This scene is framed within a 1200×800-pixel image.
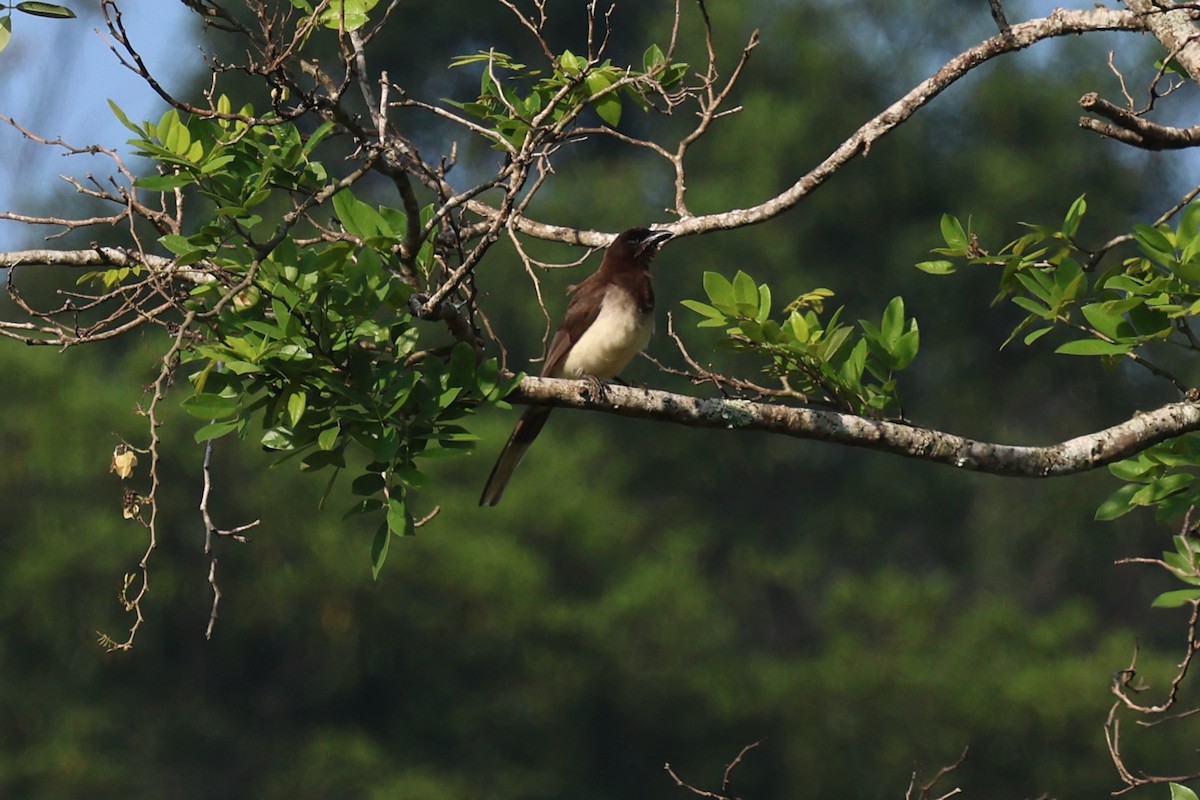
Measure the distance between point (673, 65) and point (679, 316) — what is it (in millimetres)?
20200

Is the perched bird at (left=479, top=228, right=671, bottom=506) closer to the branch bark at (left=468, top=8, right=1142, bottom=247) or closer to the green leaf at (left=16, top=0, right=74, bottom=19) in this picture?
the branch bark at (left=468, top=8, right=1142, bottom=247)

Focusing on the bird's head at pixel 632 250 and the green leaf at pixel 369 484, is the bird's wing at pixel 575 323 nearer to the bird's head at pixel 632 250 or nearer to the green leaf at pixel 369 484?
the bird's head at pixel 632 250

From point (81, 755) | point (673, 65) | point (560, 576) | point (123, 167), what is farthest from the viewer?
point (560, 576)

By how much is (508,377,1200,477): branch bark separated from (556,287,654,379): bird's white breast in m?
2.13

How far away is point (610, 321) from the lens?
6.66 meters

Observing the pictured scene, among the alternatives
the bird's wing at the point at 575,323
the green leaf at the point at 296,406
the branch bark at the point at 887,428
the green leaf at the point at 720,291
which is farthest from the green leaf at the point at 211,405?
the bird's wing at the point at 575,323

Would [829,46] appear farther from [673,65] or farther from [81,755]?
[673,65]

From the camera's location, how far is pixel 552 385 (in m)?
4.34

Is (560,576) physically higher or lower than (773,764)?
higher

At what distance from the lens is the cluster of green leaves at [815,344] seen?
4.47m

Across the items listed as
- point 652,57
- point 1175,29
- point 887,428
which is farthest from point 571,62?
point 1175,29

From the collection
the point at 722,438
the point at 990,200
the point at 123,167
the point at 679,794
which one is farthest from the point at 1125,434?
the point at 990,200

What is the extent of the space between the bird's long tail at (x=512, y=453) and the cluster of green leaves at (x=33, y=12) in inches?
99.4

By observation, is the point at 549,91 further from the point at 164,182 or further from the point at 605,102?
the point at 164,182
